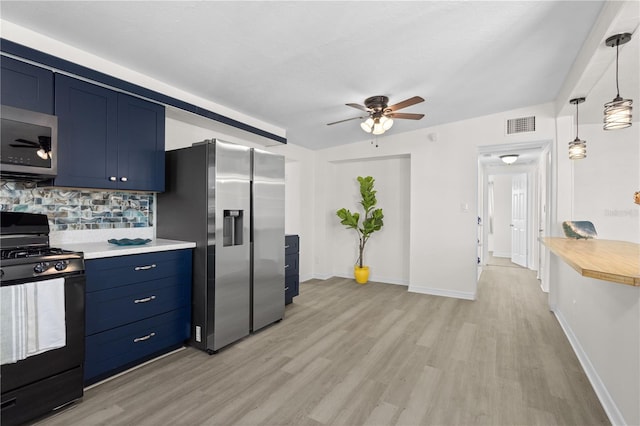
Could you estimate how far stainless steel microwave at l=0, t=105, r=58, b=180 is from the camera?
1.97 meters

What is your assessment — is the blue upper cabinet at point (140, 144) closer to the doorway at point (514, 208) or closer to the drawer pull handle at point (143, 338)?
the drawer pull handle at point (143, 338)

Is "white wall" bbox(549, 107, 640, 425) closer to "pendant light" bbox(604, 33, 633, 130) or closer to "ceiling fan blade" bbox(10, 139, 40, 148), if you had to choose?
"pendant light" bbox(604, 33, 633, 130)

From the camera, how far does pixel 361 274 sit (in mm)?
5426

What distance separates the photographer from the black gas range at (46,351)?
1.73 metres

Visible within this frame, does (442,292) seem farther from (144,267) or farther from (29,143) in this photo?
(29,143)

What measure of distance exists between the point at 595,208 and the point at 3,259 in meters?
5.67

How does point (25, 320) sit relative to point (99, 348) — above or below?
above

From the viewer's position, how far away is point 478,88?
336 centimetres

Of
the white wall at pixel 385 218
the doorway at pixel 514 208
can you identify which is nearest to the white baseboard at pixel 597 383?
the doorway at pixel 514 208

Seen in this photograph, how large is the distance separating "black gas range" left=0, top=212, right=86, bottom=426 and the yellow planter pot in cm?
411

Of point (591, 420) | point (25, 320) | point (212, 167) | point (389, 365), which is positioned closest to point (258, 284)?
point (212, 167)

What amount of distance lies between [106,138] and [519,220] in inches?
319

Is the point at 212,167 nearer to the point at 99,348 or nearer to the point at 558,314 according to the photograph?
the point at 99,348

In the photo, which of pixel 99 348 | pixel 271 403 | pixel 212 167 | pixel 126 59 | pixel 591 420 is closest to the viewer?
pixel 591 420
